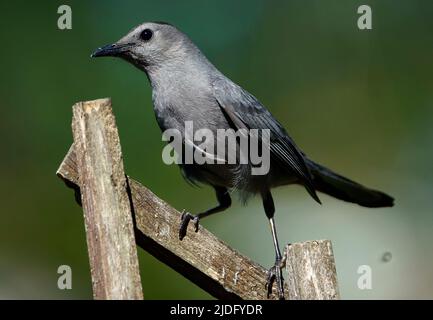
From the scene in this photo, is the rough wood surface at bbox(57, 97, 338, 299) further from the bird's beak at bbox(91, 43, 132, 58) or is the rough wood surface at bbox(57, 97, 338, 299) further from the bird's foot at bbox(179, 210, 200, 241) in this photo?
the bird's beak at bbox(91, 43, 132, 58)

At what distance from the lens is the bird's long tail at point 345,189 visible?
439 cm

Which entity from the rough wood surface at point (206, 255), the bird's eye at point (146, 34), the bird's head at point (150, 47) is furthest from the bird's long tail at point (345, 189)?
the rough wood surface at point (206, 255)

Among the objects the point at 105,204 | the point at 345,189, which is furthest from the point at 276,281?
the point at 345,189

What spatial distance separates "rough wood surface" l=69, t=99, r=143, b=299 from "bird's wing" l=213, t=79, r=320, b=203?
156cm

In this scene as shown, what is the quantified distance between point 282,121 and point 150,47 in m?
1.38

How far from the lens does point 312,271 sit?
2549 millimetres

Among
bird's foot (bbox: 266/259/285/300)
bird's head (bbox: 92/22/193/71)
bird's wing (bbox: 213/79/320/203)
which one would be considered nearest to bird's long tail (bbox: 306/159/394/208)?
bird's wing (bbox: 213/79/320/203)

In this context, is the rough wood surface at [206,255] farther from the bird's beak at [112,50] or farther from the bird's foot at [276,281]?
the bird's beak at [112,50]

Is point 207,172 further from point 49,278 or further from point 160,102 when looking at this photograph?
point 49,278

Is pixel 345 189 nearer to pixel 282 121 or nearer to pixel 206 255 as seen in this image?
pixel 282 121

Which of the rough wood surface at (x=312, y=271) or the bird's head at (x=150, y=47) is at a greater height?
the bird's head at (x=150, y=47)

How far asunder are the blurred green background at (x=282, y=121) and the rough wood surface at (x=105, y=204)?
180cm

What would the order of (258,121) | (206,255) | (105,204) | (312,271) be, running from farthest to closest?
(258,121)
(206,255)
(312,271)
(105,204)

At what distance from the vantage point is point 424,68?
17.4 feet
